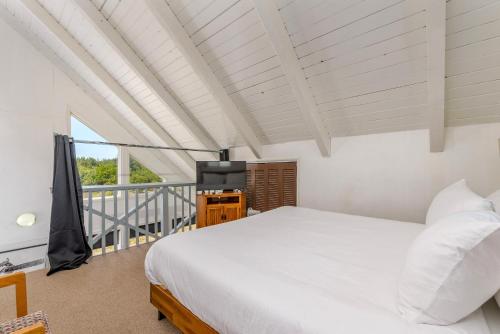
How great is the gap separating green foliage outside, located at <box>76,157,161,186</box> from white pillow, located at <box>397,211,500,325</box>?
470 centimetres

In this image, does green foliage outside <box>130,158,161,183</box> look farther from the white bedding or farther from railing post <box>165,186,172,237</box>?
the white bedding

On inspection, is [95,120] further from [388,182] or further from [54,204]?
[388,182]

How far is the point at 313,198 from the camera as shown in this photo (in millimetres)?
3275

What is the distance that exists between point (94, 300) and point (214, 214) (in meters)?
1.66

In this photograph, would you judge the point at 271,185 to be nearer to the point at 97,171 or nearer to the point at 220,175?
the point at 220,175

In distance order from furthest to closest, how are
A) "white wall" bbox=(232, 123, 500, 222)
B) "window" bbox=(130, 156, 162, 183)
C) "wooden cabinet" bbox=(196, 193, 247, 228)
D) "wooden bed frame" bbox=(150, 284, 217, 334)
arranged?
"window" bbox=(130, 156, 162, 183), "wooden cabinet" bbox=(196, 193, 247, 228), "white wall" bbox=(232, 123, 500, 222), "wooden bed frame" bbox=(150, 284, 217, 334)

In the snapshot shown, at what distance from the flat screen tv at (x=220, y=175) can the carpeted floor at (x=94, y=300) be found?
1336 mm

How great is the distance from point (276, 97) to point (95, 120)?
347 cm

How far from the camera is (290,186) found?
3512mm

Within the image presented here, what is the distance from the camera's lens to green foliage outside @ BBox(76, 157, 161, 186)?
4207 mm

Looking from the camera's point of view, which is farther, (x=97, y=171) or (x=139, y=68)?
(x=97, y=171)

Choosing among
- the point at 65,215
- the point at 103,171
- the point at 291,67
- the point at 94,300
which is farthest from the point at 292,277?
the point at 103,171

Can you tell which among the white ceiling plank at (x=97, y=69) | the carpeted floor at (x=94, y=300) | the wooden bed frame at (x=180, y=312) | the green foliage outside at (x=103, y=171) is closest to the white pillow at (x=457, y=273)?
the wooden bed frame at (x=180, y=312)

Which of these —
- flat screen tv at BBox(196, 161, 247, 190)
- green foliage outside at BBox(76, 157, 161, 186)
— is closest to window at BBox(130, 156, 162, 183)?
green foliage outside at BBox(76, 157, 161, 186)
